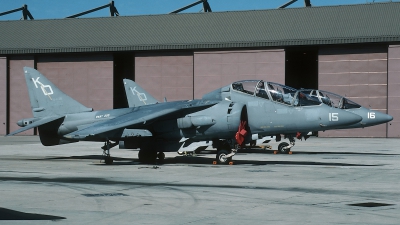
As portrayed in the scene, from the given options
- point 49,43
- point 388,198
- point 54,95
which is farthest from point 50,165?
point 49,43

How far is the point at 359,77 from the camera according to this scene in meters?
49.0

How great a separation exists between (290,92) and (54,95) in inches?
361

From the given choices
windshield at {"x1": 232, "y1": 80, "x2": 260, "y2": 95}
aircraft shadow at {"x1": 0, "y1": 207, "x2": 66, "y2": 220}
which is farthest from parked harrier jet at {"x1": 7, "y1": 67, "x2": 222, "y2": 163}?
aircraft shadow at {"x1": 0, "y1": 207, "x2": 66, "y2": 220}

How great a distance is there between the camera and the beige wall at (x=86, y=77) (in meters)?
53.7

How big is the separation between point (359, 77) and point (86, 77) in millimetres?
22346

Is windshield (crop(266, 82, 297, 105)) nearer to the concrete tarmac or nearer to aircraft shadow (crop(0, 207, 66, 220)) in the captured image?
the concrete tarmac

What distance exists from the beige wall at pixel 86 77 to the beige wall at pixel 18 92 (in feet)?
7.23

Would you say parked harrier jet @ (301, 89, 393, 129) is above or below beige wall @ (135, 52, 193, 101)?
below

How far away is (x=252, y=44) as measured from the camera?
5041 centimetres

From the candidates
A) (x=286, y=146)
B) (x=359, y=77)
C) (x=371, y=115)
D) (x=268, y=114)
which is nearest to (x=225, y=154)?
(x=268, y=114)

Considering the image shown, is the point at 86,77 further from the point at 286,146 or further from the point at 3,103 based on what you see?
the point at 286,146

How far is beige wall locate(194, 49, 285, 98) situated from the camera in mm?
50219

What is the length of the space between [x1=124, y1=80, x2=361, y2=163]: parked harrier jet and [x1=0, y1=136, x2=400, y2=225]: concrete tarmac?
1052 mm

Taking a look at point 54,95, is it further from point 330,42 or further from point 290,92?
point 330,42
